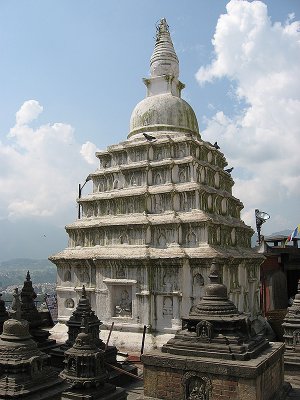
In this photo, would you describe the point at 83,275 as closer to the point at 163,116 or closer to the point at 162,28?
the point at 163,116

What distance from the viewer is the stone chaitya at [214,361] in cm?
1327

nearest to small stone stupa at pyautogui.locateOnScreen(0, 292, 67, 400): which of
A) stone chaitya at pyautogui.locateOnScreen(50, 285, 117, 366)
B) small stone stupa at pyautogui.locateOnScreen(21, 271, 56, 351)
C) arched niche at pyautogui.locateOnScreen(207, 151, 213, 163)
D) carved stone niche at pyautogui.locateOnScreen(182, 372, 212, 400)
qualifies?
carved stone niche at pyautogui.locateOnScreen(182, 372, 212, 400)

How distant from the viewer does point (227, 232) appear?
31719 millimetres

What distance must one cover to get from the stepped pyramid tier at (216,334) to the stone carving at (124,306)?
13.9 meters

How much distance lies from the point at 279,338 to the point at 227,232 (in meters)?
8.46

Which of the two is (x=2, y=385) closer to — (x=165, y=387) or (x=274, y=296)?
(x=165, y=387)

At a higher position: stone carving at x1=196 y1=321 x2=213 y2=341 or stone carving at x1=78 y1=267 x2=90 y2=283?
stone carving at x1=78 y1=267 x2=90 y2=283

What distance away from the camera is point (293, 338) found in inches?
853

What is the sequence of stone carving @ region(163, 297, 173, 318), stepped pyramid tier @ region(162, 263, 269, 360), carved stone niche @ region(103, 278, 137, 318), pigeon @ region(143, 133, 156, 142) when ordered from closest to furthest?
stepped pyramid tier @ region(162, 263, 269, 360) < stone carving @ region(163, 297, 173, 318) < carved stone niche @ region(103, 278, 137, 318) < pigeon @ region(143, 133, 156, 142)

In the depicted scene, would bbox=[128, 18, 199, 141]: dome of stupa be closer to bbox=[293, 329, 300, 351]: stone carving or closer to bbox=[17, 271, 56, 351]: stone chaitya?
bbox=[17, 271, 56, 351]: stone chaitya

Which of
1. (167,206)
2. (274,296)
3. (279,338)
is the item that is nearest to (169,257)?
(167,206)

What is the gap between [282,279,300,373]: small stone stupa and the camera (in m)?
20.6

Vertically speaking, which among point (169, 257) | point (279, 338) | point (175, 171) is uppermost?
point (175, 171)

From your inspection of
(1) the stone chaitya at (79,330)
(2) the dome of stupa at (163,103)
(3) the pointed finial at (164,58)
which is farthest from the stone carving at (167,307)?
(3) the pointed finial at (164,58)
